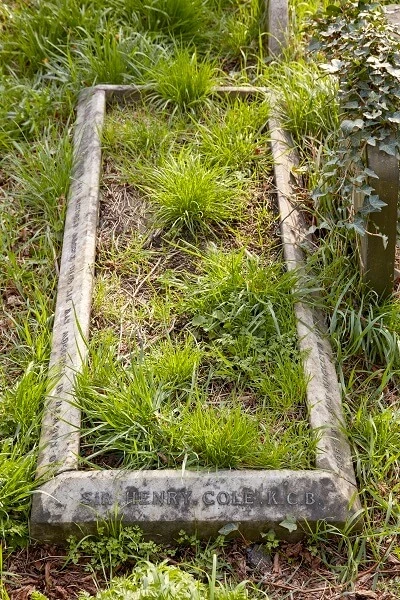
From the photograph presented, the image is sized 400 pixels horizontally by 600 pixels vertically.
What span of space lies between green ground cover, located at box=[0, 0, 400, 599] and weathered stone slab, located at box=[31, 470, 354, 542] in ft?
0.24

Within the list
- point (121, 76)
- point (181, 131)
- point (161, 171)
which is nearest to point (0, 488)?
point (161, 171)

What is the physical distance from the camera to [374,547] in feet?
10.6

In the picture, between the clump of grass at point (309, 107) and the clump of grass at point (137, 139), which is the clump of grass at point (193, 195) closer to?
the clump of grass at point (137, 139)

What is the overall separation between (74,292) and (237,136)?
1187 mm

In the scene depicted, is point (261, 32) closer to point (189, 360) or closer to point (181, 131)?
point (181, 131)

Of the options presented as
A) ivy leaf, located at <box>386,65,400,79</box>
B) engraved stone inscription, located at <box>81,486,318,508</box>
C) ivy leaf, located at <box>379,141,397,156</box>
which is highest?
ivy leaf, located at <box>386,65,400,79</box>

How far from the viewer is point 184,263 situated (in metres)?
4.07

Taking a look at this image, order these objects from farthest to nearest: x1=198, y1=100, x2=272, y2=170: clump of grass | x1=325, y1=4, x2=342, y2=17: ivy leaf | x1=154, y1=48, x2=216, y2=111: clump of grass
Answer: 1. x1=154, y1=48, x2=216, y2=111: clump of grass
2. x1=198, y1=100, x2=272, y2=170: clump of grass
3. x1=325, y1=4, x2=342, y2=17: ivy leaf

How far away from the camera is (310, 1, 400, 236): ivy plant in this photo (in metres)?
3.67

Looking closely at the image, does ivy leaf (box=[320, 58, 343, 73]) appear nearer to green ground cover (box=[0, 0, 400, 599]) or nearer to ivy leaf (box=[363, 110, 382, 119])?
ivy leaf (box=[363, 110, 382, 119])

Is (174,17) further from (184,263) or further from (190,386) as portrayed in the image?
(190,386)

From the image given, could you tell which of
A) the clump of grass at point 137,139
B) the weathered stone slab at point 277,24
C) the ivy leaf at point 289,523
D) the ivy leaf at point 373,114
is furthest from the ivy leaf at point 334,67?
the ivy leaf at point 289,523

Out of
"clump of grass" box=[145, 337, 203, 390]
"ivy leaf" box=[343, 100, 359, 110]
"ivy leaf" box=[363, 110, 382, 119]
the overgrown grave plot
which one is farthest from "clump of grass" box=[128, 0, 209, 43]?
"clump of grass" box=[145, 337, 203, 390]

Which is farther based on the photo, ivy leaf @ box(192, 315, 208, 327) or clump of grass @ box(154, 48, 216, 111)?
clump of grass @ box(154, 48, 216, 111)
